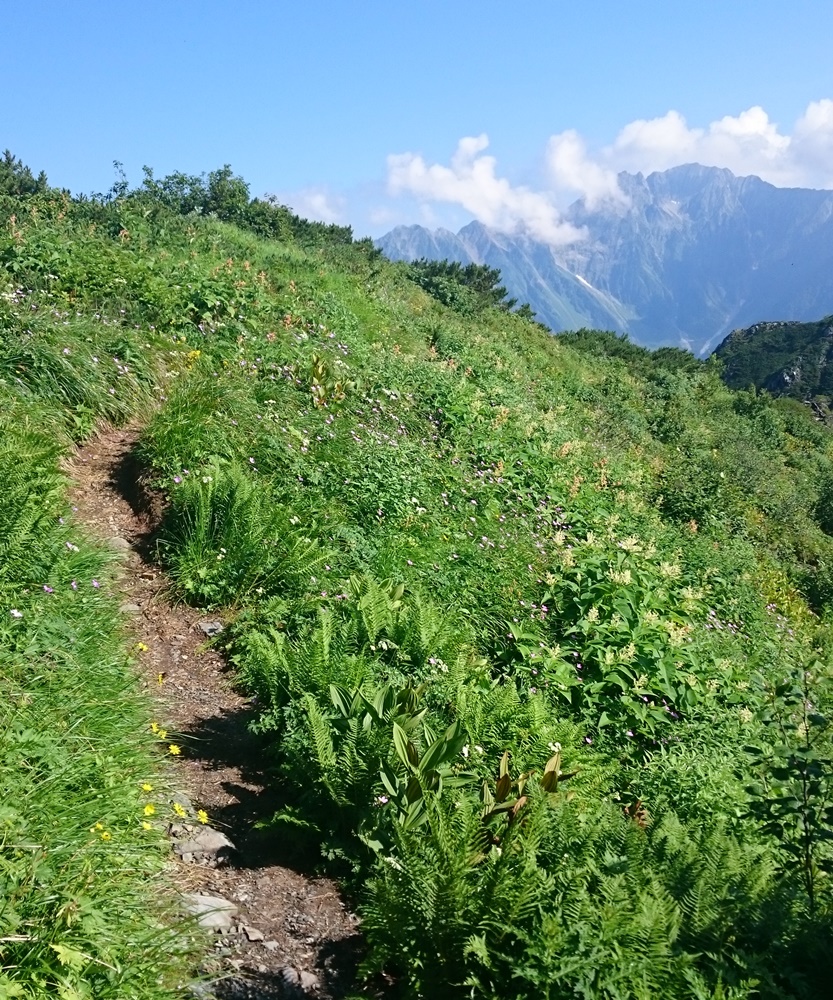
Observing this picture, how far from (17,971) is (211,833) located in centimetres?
126

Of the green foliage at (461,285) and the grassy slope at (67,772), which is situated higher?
the green foliage at (461,285)

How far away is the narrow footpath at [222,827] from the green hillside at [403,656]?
14 cm

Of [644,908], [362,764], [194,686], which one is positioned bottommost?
[194,686]

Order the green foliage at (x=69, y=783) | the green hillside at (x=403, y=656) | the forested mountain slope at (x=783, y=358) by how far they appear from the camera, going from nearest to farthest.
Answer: the green foliage at (x=69, y=783) → the green hillside at (x=403, y=656) → the forested mountain slope at (x=783, y=358)

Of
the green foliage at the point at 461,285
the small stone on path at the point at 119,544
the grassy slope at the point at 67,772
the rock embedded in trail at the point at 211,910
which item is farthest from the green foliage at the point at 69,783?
the green foliage at the point at 461,285

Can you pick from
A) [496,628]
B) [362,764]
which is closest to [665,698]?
[496,628]

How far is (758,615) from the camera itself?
369 inches

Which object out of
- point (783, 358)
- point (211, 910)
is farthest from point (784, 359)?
point (211, 910)

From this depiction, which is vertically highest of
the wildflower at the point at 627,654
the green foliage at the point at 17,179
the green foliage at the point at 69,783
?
the green foliage at the point at 17,179

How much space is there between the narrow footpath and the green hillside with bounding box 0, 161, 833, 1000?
0.47ft

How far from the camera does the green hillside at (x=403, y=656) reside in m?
2.57

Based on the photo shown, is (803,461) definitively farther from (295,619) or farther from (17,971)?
(17,971)

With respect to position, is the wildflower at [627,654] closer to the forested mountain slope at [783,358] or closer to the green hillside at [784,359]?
the green hillside at [784,359]

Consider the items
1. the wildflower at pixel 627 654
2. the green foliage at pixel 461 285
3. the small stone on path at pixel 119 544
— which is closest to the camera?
the wildflower at pixel 627 654
